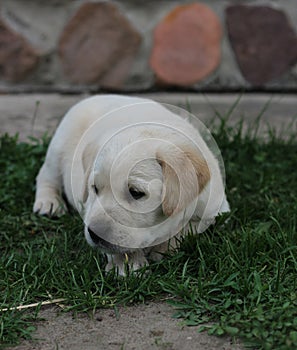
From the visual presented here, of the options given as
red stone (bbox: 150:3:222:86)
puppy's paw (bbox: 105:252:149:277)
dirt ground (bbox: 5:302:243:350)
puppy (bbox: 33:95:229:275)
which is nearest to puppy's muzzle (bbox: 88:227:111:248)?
puppy (bbox: 33:95:229:275)

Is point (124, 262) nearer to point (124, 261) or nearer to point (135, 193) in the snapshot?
point (124, 261)

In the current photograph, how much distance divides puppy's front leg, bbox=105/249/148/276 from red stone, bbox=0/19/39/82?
3442mm

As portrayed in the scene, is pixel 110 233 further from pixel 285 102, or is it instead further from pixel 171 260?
pixel 285 102

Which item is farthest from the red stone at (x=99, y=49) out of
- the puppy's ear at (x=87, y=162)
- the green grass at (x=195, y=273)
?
the puppy's ear at (x=87, y=162)

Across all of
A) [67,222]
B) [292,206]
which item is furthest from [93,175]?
[292,206]

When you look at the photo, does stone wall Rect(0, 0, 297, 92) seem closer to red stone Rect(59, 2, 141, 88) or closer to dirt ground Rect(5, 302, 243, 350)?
red stone Rect(59, 2, 141, 88)

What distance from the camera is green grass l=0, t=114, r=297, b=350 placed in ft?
8.07

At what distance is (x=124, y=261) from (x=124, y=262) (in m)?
0.02

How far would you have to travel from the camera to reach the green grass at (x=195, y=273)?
2.46 m

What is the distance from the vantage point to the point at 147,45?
19.6ft

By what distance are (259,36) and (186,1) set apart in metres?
0.70

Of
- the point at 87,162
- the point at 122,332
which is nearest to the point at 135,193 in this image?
the point at 87,162

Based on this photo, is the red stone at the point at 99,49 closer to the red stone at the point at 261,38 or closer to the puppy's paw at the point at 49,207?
the red stone at the point at 261,38

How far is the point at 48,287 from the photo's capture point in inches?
109
